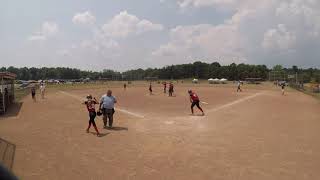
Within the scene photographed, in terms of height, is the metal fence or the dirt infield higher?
the metal fence

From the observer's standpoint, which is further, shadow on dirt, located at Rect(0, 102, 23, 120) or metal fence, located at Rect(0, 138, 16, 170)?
shadow on dirt, located at Rect(0, 102, 23, 120)

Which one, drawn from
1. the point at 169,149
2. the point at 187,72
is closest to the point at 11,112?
the point at 169,149

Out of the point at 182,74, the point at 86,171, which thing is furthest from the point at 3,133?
the point at 182,74

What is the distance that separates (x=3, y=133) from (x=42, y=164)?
6404 mm

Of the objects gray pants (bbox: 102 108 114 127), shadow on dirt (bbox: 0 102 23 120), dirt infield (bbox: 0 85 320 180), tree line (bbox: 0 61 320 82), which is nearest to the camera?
dirt infield (bbox: 0 85 320 180)

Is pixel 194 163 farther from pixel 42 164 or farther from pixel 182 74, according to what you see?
pixel 182 74

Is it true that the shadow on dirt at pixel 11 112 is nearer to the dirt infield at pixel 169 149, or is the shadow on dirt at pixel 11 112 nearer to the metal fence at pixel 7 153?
the dirt infield at pixel 169 149

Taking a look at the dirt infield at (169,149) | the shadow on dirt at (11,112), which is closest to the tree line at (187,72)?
the shadow on dirt at (11,112)

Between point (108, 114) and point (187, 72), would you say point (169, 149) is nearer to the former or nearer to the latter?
point (108, 114)

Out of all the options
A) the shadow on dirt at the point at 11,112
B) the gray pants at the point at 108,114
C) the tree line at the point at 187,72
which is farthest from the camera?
the tree line at the point at 187,72

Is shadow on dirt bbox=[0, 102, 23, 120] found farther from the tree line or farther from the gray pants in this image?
the tree line

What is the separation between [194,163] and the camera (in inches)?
449

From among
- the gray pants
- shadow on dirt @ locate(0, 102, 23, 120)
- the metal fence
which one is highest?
the gray pants

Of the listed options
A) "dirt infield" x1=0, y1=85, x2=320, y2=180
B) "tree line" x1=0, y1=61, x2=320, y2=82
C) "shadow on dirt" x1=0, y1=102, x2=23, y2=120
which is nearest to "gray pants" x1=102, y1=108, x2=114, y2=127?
"dirt infield" x1=0, y1=85, x2=320, y2=180
